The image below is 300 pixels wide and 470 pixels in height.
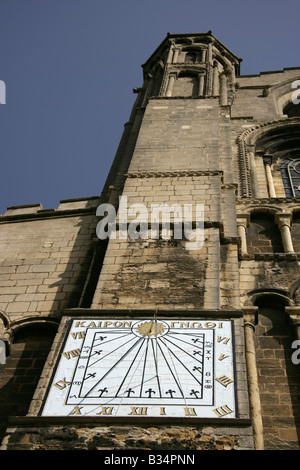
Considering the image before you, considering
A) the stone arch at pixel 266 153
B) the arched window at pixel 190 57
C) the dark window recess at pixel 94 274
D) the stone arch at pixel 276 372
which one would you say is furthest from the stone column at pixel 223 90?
the stone arch at pixel 276 372

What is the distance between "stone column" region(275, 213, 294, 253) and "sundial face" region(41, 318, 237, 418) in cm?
402

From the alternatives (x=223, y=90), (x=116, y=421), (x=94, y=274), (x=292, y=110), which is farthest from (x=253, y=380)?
(x=292, y=110)

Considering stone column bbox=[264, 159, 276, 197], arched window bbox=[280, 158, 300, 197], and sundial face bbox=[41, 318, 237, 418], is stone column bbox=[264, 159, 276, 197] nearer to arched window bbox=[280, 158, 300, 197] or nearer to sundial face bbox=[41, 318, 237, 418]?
arched window bbox=[280, 158, 300, 197]

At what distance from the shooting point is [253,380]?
8047 millimetres

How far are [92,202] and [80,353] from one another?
6.01 metres

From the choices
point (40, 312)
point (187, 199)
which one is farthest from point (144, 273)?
point (187, 199)

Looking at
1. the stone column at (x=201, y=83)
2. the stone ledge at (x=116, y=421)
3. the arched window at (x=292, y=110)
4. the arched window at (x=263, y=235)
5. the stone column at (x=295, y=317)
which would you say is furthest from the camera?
the arched window at (x=292, y=110)

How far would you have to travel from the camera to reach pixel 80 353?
7523 millimetres

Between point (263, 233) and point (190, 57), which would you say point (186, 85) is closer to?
point (190, 57)

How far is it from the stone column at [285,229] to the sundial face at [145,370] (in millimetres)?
4016

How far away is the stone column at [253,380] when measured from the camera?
7.24m

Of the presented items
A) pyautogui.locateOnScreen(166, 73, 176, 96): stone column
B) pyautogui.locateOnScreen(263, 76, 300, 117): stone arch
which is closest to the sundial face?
pyautogui.locateOnScreen(166, 73, 176, 96): stone column

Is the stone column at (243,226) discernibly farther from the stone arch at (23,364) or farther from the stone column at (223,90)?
the stone column at (223,90)

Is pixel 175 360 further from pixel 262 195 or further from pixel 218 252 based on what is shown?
pixel 262 195
